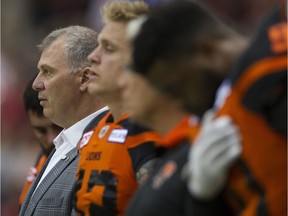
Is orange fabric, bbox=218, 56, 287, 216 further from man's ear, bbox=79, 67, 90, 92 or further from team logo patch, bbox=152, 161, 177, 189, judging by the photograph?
man's ear, bbox=79, 67, 90, 92

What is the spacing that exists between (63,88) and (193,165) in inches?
89.3

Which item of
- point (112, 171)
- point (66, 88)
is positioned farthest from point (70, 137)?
point (112, 171)

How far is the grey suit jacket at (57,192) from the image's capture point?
14.5 ft

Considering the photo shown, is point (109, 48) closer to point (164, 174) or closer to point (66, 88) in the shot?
point (164, 174)

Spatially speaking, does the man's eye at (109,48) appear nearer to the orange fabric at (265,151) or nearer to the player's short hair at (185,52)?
the player's short hair at (185,52)

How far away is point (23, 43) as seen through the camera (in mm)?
10633

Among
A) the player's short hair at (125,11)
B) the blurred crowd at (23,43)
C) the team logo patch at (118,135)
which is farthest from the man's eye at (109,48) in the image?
the blurred crowd at (23,43)

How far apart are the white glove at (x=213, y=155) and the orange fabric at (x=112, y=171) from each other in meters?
1.07

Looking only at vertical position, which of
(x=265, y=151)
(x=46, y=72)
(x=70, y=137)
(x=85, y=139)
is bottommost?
(x=70, y=137)

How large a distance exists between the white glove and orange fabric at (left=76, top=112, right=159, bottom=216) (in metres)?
1.07

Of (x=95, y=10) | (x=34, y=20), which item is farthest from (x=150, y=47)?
(x=34, y=20)

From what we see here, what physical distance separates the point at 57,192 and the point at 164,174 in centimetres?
164

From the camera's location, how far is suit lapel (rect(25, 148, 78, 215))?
15.1 feet

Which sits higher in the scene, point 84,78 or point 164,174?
point 164,174
